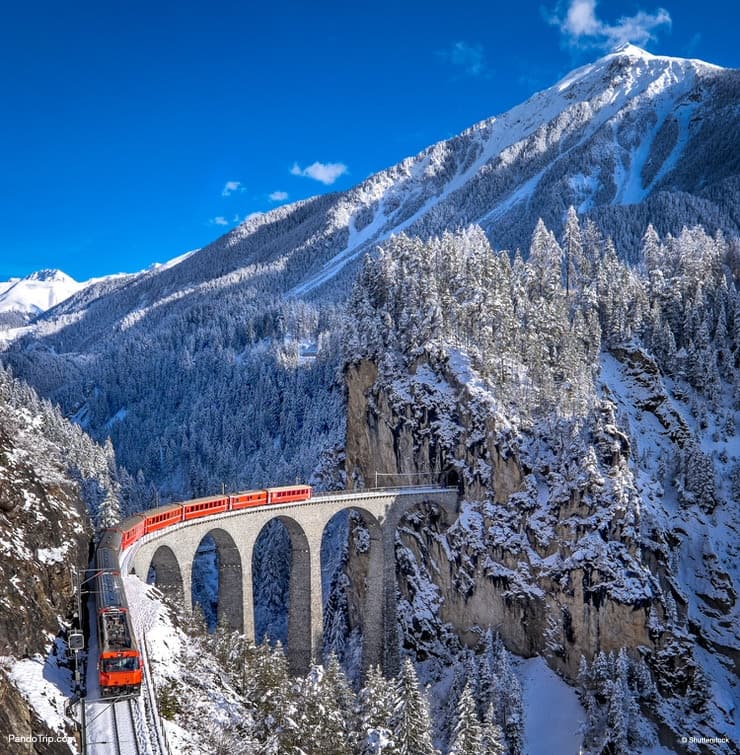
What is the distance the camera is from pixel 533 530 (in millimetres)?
60469

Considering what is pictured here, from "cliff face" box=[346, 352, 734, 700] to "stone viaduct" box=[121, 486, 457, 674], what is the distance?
4379mm

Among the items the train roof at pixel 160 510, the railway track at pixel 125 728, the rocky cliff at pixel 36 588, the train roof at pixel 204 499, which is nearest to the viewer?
the rocky cliff at pixel 36 588

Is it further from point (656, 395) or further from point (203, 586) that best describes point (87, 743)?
point (203, 586)

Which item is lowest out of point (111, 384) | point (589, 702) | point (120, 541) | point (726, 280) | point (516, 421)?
point (589, 702)

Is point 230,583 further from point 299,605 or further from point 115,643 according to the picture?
point 115,643

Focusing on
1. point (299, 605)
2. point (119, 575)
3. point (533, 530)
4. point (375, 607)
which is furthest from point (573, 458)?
point (119, 575)

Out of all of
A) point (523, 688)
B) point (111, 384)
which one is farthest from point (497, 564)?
point (111, 384)

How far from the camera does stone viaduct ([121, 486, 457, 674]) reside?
46.0m

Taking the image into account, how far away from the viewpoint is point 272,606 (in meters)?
89.2

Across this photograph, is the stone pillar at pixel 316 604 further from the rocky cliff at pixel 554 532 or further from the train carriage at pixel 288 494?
the rocky cliff at pixel 554 532

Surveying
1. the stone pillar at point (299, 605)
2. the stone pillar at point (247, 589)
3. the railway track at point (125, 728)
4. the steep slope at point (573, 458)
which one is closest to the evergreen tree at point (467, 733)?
the railway track at point (125, 728)

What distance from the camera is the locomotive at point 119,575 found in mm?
25688

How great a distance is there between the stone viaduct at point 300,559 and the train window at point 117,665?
44.0ft

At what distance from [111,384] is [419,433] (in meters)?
151
